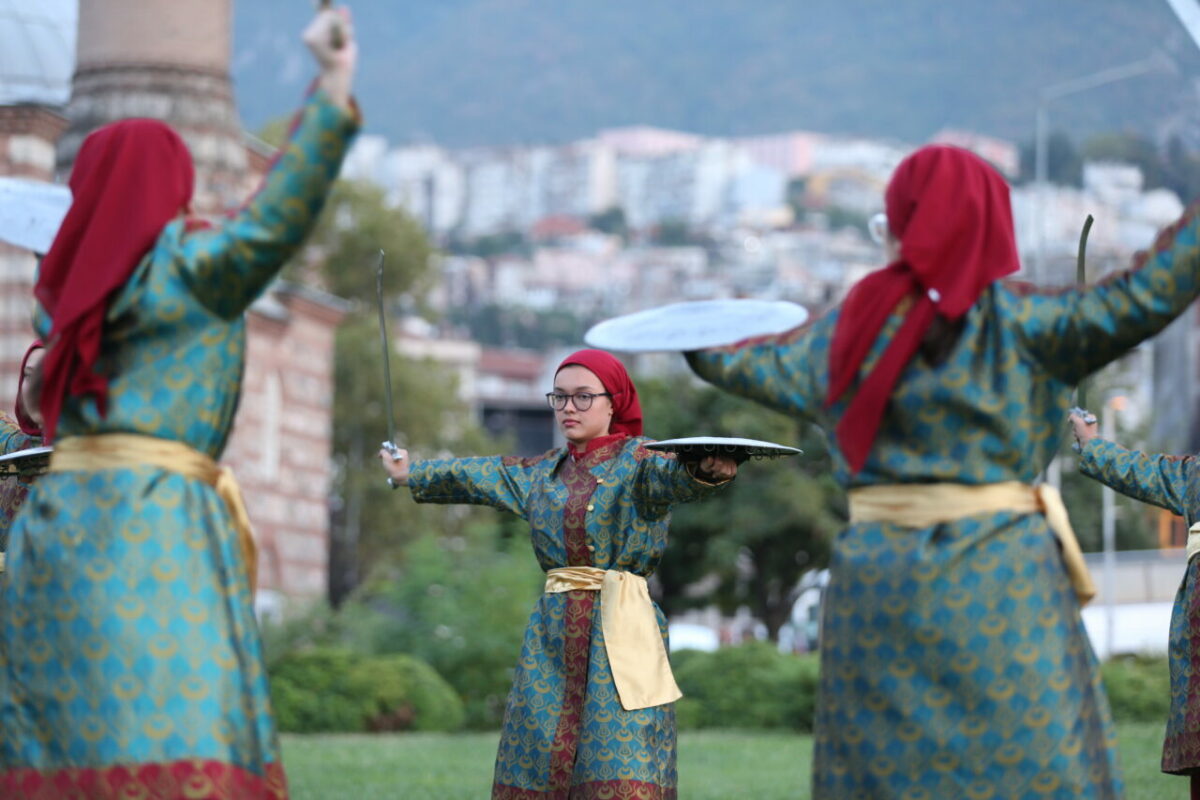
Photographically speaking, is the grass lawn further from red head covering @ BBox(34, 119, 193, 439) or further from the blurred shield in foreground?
red head covering @ BBox(34, 119, 193, 439)

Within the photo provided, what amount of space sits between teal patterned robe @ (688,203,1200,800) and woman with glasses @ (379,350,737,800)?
1.74 m

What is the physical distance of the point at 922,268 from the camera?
4.74 meters

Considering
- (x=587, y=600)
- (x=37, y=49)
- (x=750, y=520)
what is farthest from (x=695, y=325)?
(x=750, y=520)

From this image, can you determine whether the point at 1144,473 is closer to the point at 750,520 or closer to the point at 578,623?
the point at 578,623

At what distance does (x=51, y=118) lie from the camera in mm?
29109

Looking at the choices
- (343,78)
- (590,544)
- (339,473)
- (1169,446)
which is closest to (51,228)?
(343,78)

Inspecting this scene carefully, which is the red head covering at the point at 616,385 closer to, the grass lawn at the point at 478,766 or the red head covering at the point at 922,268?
the red head covering at the point at 922,268

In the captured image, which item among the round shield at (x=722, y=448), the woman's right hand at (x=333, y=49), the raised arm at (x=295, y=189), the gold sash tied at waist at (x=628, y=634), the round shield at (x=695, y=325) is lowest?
the gold sash tied at waist at (x=628, y=634)

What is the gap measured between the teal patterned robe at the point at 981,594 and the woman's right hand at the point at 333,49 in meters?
1.43

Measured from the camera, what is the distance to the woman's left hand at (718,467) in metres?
6.30

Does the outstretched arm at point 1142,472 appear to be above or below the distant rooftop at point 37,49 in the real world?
below

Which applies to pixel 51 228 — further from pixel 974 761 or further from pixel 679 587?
pixel 679 587

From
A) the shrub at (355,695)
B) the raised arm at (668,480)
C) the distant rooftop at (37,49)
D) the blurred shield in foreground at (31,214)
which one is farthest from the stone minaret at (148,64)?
the blurred shield in foreground at (31,214)

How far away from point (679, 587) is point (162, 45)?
608 inches
